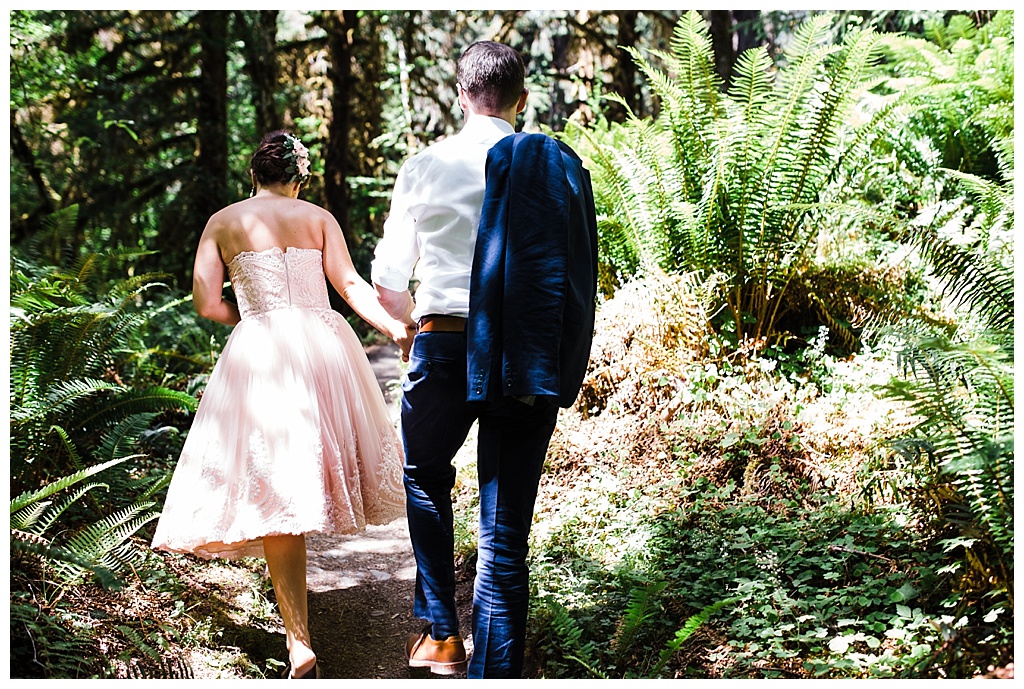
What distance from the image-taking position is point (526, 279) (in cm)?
263

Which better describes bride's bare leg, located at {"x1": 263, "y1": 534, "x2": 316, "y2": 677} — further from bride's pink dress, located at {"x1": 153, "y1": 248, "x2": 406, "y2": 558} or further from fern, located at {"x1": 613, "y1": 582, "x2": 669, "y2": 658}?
fern, located at {"x1": 613, "y1": 582, "x2": 669, "y2": 658}

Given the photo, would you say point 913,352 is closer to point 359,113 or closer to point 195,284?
point 195,284

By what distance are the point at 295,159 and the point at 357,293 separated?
0.69 m

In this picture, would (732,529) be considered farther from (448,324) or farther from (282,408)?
(282,408)

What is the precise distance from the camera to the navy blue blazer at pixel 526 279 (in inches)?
103

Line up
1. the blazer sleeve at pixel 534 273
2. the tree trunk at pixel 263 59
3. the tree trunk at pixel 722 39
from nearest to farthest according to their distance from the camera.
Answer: the blazer sleeve at pixel 534 273
the tree trunk at pixel 722 39
the tree trunk at pixel 263 59

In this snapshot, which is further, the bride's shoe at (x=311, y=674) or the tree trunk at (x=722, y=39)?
the tree trunk at (x=722, y=39)

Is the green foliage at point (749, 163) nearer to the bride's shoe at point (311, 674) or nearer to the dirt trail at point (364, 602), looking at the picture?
the dirt trail at point (364, 602)

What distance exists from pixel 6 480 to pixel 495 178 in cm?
242

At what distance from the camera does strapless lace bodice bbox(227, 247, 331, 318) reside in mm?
3607

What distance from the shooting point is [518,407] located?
2.72m

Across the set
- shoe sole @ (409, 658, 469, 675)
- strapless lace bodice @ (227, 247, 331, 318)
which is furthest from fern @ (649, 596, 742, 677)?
strapless lace bodice @ (227, 247, 331, 318)

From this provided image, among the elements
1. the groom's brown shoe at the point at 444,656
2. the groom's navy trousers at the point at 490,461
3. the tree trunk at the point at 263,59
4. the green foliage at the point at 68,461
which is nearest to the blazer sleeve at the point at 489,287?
the groom's navy trousers at the point at 490,461

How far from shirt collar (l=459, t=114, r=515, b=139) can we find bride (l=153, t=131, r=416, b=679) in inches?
31.6
